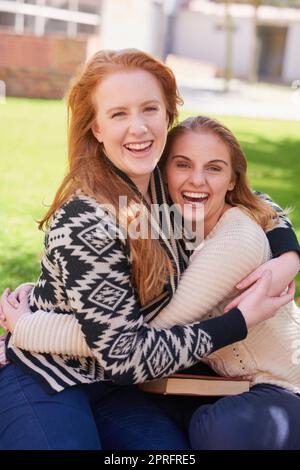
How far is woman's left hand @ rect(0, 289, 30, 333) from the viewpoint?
272cm

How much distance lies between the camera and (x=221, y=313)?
282 centimetres

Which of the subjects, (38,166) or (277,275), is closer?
(277,275)

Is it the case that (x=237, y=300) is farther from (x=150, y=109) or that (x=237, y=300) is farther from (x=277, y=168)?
(x=277, y=168)

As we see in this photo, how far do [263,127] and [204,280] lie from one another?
1482cm

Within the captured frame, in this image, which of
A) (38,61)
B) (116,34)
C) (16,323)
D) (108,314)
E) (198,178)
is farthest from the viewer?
(116,34)

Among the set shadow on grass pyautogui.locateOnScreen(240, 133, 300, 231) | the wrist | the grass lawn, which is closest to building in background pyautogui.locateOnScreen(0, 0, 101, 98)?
the grass lawn

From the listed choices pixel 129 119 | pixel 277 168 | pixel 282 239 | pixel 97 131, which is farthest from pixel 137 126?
pixel 277 168

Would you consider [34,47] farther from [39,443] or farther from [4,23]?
[39,443]

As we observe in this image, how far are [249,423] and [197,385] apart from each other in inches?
10.0

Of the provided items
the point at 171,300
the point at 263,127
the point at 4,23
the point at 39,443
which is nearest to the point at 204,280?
the point at 171,300

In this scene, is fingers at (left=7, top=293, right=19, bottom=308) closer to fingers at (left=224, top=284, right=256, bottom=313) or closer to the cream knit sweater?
the cream knit sweater

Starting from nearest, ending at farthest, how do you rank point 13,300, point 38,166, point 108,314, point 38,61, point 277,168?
1. point 108,314
2. point 13,300
3. point 38,166
4. point 277,168
5. point 38,61

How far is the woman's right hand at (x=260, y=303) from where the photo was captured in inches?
102

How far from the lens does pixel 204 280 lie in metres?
2.67
